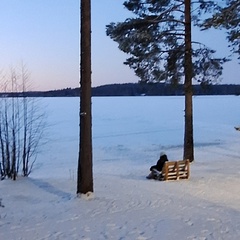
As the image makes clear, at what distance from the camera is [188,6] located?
48.3ft

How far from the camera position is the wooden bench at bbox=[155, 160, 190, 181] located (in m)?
11.8

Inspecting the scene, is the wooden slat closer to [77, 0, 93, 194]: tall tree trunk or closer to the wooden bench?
the wooden bench

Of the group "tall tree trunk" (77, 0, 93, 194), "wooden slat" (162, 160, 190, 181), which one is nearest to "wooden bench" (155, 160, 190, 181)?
"wooden slat" (162, 160, 190, 181)

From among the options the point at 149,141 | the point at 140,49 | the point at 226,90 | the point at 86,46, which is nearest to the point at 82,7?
the point at 86,46

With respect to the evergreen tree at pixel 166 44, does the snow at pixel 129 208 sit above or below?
below

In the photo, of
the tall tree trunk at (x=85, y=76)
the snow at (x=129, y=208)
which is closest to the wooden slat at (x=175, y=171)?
the snow at (x=129, y=208)

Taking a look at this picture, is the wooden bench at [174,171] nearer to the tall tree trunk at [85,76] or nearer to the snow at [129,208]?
the snow at [129,208]

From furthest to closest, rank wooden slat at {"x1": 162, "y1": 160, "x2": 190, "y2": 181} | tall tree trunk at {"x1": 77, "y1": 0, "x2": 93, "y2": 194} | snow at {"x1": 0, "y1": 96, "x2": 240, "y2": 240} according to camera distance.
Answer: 1. wooden slat at {"x1": 162, "y1": 160, "x2": 190, "y2": 181}
2. tall tree trunk at {"x1": 77, "y1": 0, "x2": 93, "y2": 194}
3. snow at {"x1": 0, "y1": 96, "x2": 240, "y2": 240}

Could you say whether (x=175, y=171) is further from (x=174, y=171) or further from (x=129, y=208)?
(x=129, y=208)

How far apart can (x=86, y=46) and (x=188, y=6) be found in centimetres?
780

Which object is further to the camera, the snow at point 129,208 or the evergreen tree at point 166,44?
the evergreen tree at point 166,44

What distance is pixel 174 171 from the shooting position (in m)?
12.0

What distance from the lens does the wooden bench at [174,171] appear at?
11.8 metres

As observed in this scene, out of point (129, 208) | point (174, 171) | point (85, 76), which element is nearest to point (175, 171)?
point (174, 171)
